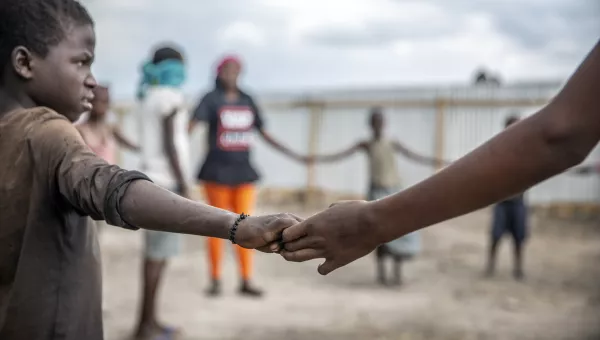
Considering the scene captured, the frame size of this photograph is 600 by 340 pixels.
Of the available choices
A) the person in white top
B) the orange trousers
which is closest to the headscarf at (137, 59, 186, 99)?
the person in white top

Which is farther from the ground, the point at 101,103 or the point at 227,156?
the point at 101,103

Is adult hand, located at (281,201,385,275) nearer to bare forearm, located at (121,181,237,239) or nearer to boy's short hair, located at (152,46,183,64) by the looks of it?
bare forearm, located at (121,181,237,239)

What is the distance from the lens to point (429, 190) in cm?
167

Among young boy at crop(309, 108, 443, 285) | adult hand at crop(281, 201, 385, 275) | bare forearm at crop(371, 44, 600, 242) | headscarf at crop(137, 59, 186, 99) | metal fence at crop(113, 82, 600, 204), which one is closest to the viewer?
bare forearm at crop(371, 44, 600, 242)

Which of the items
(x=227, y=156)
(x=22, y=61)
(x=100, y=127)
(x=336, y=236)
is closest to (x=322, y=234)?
(x=336, y=236)

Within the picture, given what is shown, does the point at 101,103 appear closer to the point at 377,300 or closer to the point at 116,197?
the point at 377,300

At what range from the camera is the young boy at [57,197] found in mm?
1769

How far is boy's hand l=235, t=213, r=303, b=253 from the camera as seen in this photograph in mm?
1865

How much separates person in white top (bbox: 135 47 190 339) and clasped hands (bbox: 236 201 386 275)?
3016 mm

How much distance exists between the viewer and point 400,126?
12672 mm

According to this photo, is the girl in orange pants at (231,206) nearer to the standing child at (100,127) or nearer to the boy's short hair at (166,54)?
the standing child at (100,127)

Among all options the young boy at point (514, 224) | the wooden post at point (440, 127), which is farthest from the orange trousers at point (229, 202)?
the wooden post at point (440, 127)

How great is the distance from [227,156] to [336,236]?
4300 mm

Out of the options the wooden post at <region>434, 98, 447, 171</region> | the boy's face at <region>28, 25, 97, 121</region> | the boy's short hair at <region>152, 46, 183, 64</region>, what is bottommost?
the boy's face at <region>28, 25, 97, 121</region>
